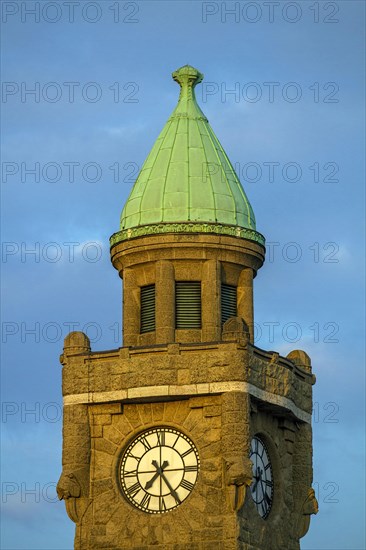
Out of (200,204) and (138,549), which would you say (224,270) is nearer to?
(200,204)

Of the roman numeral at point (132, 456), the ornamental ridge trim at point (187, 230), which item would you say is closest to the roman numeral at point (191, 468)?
the roman numeral at point (132, 456)

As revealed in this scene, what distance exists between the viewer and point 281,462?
65188 mm

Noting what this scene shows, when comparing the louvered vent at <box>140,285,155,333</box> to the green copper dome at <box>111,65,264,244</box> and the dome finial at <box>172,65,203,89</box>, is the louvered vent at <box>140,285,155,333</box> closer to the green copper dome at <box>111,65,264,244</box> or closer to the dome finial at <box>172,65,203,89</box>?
the green copper dome at <box>111,65,264,244</box>

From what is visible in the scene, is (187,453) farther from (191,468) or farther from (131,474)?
(131,474)

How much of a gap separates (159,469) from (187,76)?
11804 millimetres

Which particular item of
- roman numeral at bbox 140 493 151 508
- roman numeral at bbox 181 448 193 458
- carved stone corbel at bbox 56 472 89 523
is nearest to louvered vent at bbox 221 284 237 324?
roman numeral at bbox 181 448 193 458

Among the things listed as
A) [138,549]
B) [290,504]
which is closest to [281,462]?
[290,504]

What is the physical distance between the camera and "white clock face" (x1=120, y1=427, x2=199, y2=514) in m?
62.8

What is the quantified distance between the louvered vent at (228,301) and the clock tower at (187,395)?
4 cm

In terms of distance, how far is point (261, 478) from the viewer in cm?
6419

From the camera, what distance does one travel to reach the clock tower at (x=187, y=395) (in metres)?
62.3

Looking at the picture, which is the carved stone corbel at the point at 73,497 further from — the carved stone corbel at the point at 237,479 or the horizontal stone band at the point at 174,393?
the carved stone corbel at the point at 237,479

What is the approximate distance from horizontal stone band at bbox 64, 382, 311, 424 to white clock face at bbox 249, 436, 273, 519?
1.29 metres

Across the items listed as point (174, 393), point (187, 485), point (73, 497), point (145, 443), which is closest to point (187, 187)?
point (174, 393)
